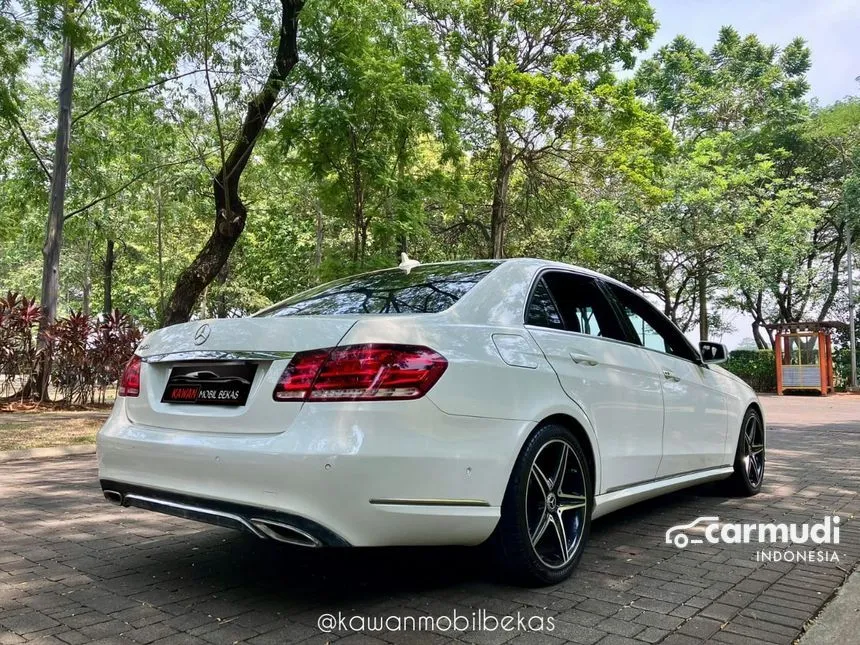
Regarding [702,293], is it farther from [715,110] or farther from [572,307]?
[572,307]

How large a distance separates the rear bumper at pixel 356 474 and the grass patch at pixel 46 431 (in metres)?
6.56

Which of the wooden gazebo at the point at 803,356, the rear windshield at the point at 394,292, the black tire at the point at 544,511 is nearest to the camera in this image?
the black tire at the point at 544,511

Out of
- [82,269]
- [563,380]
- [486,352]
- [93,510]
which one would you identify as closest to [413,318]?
[486,352]

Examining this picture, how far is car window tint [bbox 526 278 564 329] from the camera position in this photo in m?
3.57

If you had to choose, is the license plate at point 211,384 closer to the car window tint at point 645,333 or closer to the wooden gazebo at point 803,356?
the car window tint at point 645,333

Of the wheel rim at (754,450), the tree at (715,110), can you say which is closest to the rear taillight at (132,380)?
the wheel rim at (754,450)

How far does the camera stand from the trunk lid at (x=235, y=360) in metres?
2.86

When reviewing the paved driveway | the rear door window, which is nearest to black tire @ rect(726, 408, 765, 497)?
the paved driveway

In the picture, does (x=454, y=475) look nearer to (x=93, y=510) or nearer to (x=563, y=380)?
(x=563, y=380)

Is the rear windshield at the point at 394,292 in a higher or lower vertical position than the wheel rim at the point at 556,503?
higher

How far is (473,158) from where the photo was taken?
2003cm

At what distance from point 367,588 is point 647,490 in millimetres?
1803

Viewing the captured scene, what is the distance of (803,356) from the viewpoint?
25141 mm

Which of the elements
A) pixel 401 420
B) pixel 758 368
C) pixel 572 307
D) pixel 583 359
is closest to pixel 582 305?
pixel 572 307
